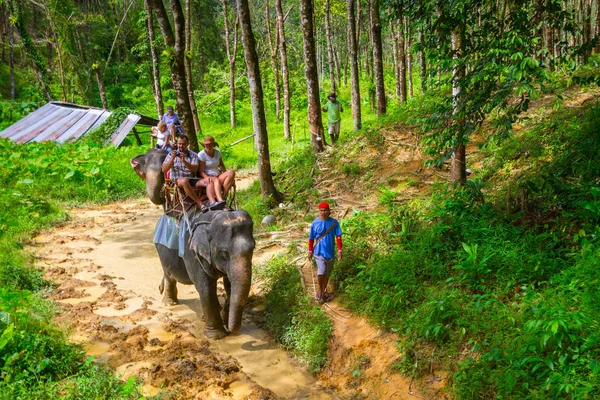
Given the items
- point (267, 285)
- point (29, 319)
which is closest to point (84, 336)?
point (29, 319)

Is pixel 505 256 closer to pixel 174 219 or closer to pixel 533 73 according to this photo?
pixel 533 73

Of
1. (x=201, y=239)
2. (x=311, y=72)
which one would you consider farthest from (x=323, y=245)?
(x=311, y=72)

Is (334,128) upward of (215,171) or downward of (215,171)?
upward

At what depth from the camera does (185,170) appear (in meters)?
7.42

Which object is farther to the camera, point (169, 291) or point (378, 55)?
point (378, 55)

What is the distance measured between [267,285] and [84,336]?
2.80 metres

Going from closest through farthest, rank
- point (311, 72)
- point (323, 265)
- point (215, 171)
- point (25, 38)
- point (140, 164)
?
point (323, 265), point (215, 171), point (140, 164), point (311, 72), point (25, 38)

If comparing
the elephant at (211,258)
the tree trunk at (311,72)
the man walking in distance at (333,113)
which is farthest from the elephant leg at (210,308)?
the man walking in distance at (333,113)

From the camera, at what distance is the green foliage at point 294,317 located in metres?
6.25

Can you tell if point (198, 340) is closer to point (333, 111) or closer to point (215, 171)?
point (215, 171)

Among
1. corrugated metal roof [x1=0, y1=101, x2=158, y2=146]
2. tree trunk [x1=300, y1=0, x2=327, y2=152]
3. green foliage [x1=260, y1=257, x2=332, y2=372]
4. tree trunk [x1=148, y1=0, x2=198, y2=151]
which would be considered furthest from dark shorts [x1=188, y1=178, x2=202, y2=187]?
corrugated metal roof [x1=0, y1=101, x2=158, y2=146]

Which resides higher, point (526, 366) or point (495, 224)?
point (495, 224)

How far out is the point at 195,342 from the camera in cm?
660

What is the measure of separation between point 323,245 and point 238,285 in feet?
4.52
